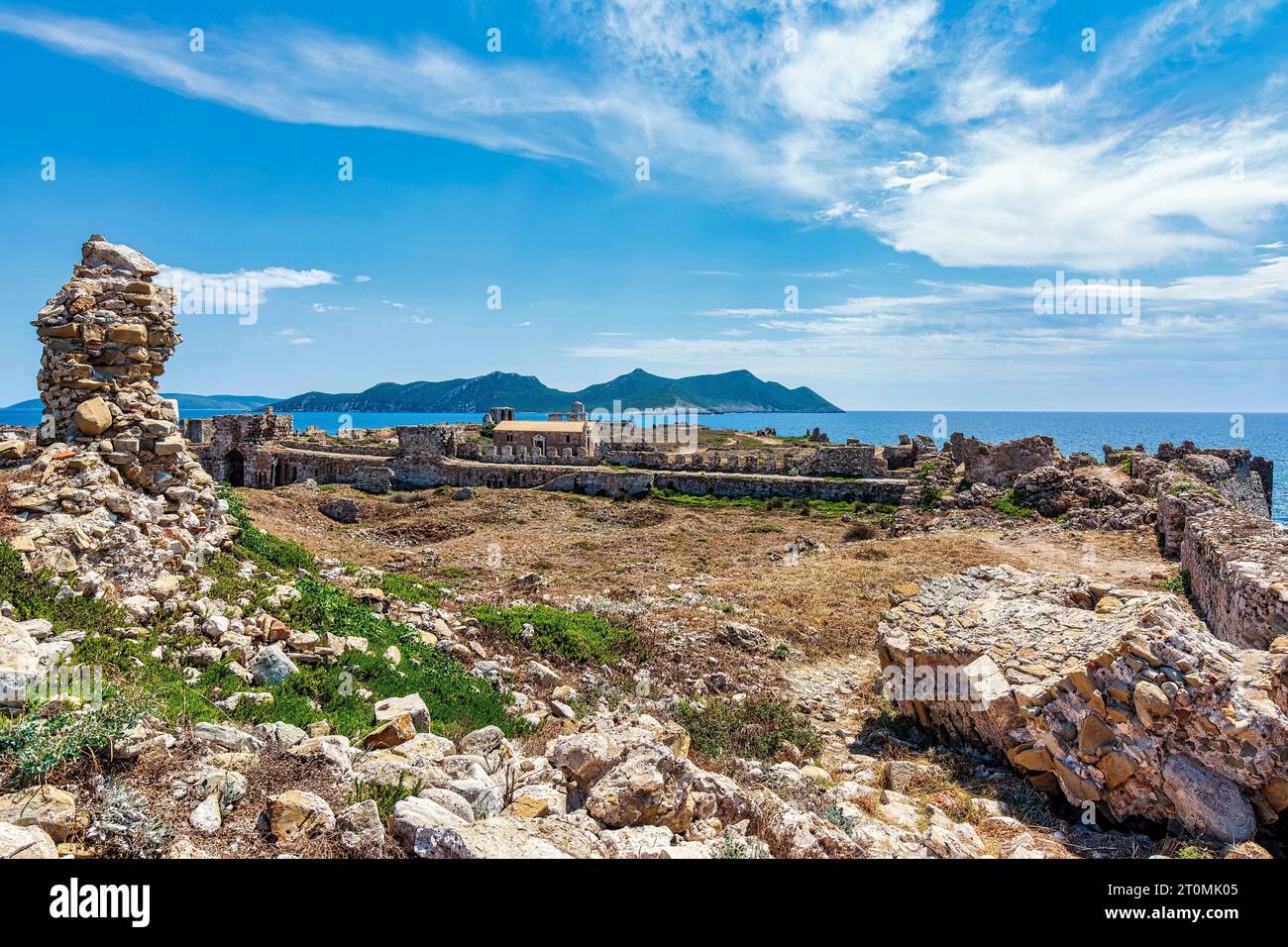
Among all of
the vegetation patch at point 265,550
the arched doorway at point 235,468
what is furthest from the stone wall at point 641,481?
the vegetation patch at point 265,550

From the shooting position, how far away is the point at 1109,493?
24.2 metres

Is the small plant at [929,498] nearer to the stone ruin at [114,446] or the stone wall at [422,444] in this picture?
the stone ruin at [114,446]

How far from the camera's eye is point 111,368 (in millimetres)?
9266

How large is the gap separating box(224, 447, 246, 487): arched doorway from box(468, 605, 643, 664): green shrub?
135ft

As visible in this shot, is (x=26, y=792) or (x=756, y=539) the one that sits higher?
(x=26, y=792)

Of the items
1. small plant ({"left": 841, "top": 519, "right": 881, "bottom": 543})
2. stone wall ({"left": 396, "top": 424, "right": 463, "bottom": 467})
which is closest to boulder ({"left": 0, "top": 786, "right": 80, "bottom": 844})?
small plant ({"left": 841, "top": 519, "right": 881, "bottom": 543})

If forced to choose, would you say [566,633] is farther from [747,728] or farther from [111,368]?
[111,368]

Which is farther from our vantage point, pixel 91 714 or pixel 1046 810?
pixel 1046 810

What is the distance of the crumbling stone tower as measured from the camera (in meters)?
8.88

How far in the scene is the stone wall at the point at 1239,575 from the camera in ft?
29.6

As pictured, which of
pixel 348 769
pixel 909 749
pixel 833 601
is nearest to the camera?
pixel 348 769

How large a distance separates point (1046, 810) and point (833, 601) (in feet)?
29.7
